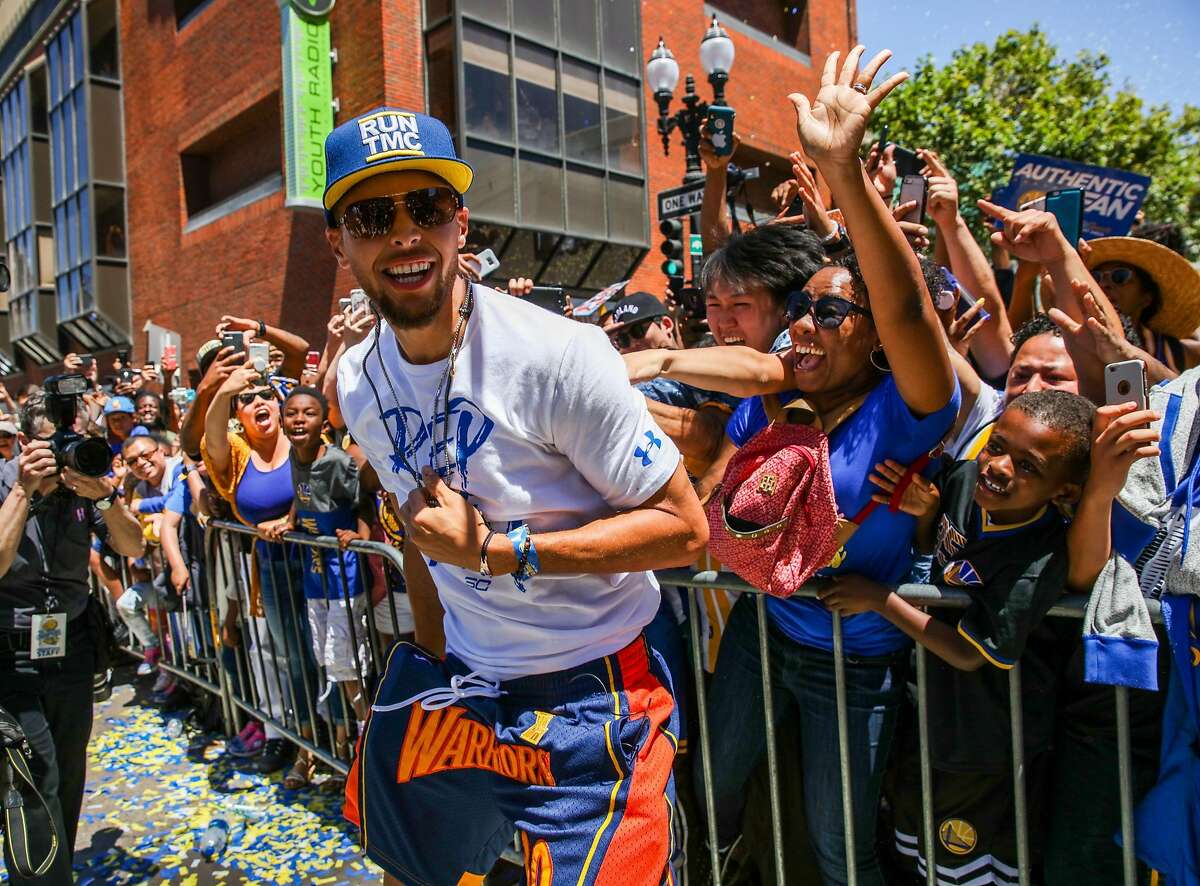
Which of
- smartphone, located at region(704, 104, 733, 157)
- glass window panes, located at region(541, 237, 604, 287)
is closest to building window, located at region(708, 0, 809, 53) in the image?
glass window panes, located at region(541, 237, 604, 287)

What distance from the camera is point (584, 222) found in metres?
16.9

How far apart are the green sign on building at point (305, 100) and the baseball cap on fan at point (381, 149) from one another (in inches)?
560

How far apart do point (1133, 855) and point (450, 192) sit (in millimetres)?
2293

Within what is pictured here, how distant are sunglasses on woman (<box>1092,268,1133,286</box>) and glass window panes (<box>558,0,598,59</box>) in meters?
15.1

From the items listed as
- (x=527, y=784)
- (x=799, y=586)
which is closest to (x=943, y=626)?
(x=799, y=586)

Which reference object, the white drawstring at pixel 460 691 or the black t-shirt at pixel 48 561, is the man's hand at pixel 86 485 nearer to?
the black t-shirt at pixel 48 561

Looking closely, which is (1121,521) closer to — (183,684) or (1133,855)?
(1133,855)

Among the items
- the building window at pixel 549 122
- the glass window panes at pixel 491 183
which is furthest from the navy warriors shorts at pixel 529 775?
the building window at pixel 549 122

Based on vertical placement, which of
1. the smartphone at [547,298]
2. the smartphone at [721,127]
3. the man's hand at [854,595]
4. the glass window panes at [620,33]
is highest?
the glass window panes at [620,33]

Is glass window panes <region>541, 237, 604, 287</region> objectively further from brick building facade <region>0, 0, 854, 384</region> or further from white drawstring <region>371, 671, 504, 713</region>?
white drawstring <region>371, 671, 504, 713</region>

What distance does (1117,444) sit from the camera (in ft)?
6.19

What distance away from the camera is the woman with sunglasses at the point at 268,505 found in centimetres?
453

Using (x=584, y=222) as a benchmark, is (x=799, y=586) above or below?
below

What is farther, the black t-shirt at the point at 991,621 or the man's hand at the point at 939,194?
the man's hand at the point at 939,194
